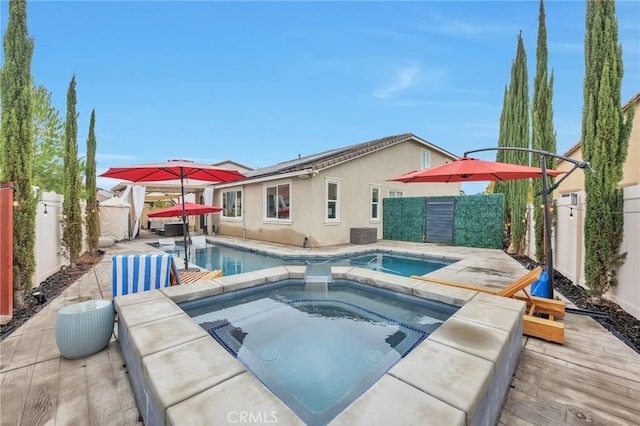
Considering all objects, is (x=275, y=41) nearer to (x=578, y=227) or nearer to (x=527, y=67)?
(x=527, y=67)

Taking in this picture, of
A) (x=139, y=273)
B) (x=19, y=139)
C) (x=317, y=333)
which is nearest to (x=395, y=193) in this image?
(x=317, y=333)

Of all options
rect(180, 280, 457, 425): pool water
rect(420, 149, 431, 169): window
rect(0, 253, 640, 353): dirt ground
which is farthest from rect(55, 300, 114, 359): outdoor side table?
rect(420, 149, 431, 169): window

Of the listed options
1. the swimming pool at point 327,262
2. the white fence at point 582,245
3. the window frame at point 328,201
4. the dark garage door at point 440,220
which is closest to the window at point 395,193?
the dark garage door at point 440,220

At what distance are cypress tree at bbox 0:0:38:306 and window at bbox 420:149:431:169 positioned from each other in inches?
681

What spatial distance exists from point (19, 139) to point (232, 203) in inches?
488

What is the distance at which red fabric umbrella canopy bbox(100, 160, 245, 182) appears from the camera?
5.77m

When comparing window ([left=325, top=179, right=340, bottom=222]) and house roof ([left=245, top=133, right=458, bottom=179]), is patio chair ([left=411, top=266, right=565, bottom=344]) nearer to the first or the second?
house roof ([left=245, top=133, right=458, bottom=179])

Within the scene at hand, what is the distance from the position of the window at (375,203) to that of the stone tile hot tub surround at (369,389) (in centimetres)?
1127

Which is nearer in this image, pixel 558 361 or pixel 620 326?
pixel 558 361

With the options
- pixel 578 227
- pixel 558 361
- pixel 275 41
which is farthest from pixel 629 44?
pixel 275 41

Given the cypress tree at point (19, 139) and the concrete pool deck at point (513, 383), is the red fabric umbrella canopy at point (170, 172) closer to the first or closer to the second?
the cypress tree at point (19, 139)

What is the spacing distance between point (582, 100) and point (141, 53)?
55.9ft

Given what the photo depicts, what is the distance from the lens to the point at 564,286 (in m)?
6.35

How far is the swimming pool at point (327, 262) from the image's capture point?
29.5ft
